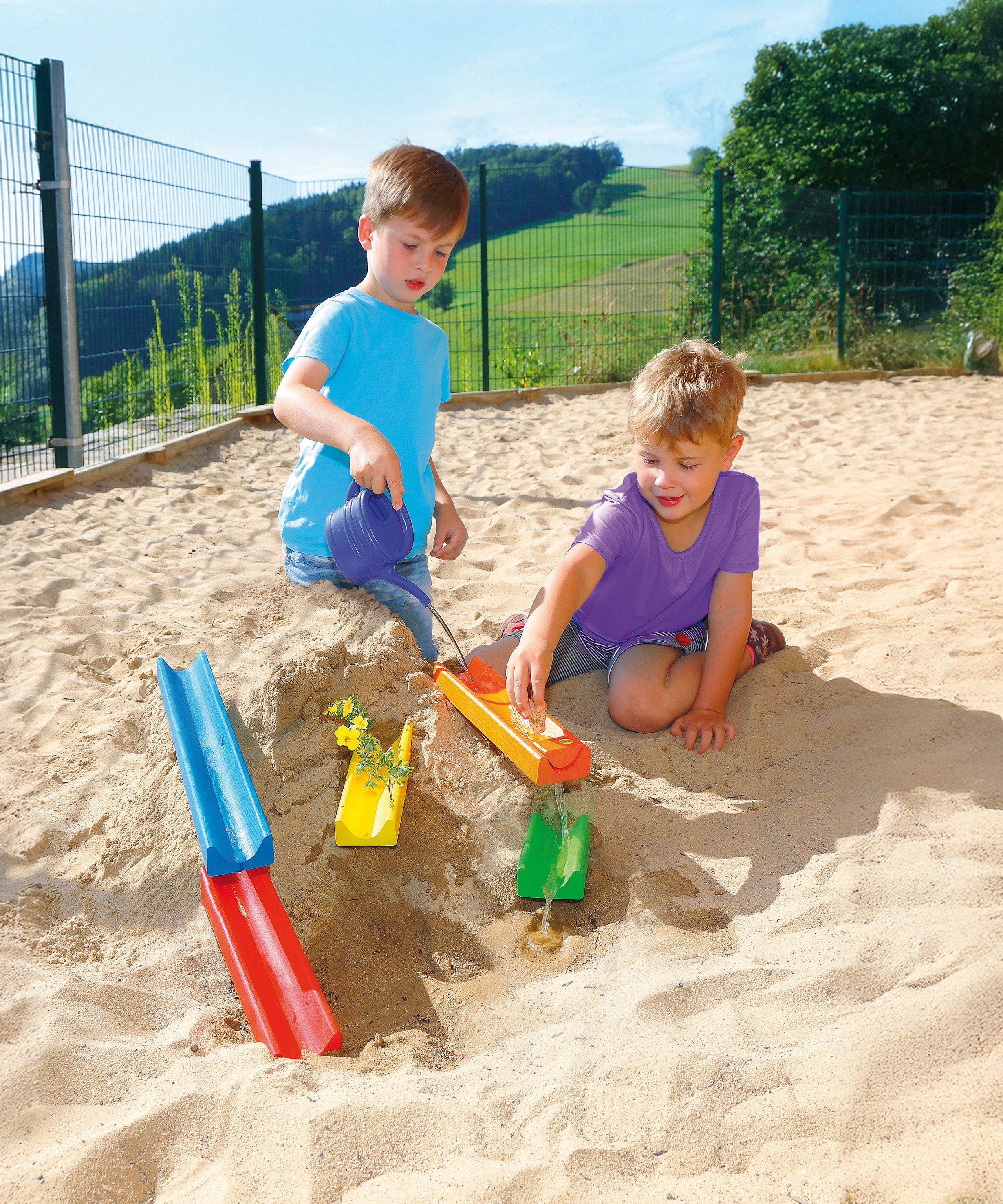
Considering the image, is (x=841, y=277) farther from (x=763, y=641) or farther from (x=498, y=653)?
(x=498, y=653)

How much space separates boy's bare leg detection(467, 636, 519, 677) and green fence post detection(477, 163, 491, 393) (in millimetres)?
6912

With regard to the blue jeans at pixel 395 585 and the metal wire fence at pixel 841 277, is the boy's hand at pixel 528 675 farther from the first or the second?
the metal wire fence at pixel 841 277

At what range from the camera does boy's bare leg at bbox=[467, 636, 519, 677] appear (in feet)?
8.76

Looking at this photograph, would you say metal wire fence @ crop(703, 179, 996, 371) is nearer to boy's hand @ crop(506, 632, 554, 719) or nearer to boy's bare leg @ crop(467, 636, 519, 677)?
boy's bare leg @ crop(467, 636, 519, 677)

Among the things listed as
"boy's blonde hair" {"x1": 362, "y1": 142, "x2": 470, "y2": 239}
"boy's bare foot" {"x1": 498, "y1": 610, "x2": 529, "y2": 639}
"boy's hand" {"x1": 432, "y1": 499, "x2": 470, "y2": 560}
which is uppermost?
"boy's blonde hair" {"x1": 362, "y1": 142, "x2": 470, "y2": 239}

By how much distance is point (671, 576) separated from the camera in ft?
8.64

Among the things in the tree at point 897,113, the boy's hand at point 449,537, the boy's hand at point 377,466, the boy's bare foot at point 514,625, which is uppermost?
the tree at point 897,113

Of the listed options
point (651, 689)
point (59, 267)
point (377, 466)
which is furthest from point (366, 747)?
point (59, 267)

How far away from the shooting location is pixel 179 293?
698 cm

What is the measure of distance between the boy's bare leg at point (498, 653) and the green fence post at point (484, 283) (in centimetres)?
691

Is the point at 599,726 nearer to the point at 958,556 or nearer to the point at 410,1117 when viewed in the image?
the point at 410,1117

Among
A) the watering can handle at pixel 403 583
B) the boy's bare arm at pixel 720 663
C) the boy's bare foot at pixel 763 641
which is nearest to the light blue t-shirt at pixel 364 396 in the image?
the watering can handle at pixel 403 583

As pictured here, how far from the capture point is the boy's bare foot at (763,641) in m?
2.78

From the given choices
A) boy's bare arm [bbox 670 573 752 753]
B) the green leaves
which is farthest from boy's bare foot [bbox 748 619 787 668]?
the green leaves
